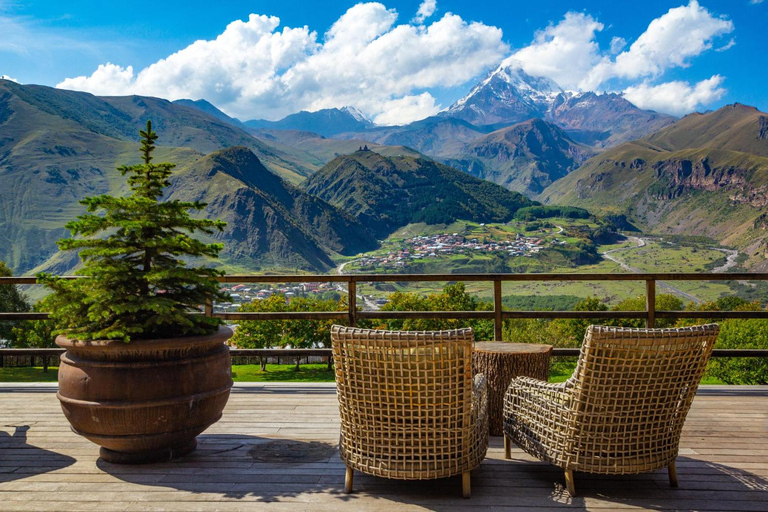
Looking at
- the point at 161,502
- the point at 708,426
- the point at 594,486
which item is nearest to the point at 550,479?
the point at 594,486

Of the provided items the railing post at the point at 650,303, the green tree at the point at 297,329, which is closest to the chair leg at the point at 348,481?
the railing post at the point at 650,303

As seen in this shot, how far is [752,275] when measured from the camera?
18.6 ft

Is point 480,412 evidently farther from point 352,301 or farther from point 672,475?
point 352,301

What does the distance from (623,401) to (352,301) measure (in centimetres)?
318

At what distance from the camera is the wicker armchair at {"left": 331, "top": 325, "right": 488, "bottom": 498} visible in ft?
9.09

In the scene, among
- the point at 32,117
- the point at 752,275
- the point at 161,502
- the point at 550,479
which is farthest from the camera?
the point at 32,117

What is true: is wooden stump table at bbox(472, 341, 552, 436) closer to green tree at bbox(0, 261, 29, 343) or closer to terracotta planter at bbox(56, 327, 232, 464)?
terracotta planter at bbox(56, 327, 232, 464)

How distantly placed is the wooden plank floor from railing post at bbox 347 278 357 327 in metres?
1.44

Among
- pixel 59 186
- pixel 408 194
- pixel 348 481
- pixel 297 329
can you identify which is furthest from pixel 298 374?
pixel 408 194

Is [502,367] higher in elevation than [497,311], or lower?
lower

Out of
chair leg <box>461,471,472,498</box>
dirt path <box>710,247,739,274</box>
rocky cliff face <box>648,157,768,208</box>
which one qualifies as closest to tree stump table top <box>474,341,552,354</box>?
chair leg <box>461,471,472,498</box>

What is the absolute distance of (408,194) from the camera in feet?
589

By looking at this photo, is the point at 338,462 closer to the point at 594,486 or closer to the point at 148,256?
the point at 594,486

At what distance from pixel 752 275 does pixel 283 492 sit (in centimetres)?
513
